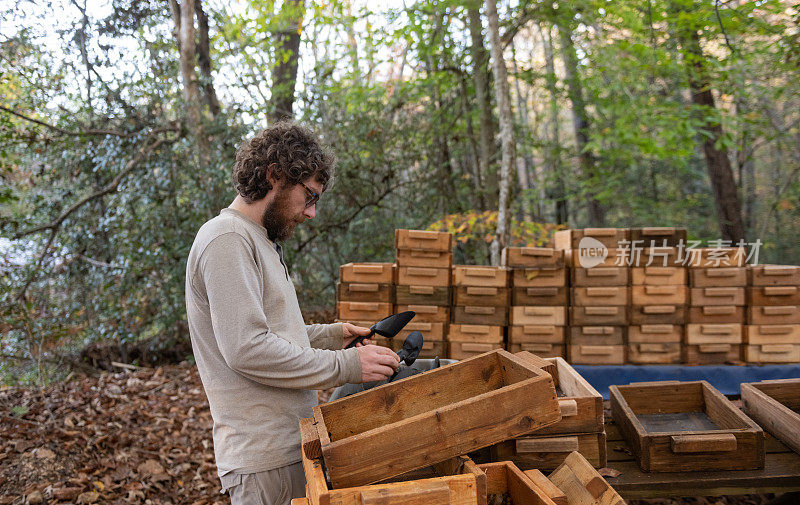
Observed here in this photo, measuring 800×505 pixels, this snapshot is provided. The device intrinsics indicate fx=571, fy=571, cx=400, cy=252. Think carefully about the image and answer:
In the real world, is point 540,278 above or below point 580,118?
below

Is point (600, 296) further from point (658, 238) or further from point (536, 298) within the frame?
point (658, 238)

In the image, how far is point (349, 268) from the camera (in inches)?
201

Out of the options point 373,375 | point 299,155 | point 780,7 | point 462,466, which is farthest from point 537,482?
point 780,7

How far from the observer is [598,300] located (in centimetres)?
518

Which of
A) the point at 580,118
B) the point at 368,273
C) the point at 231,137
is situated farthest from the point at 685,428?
the point at 580,118

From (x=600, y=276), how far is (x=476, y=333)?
123cm

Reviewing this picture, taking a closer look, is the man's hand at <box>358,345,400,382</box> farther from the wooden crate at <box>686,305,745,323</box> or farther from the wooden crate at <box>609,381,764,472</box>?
the wooden crate at <box>686,305,745,323</box>

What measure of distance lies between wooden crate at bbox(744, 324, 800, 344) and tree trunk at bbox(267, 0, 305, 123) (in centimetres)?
718

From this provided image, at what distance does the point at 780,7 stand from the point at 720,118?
1.66m

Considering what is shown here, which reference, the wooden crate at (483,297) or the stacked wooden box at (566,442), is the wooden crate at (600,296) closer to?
the wooden crate at (483,297)

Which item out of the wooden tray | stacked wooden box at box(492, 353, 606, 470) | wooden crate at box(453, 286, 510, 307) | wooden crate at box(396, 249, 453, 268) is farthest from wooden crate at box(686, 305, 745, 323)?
the wooden tray

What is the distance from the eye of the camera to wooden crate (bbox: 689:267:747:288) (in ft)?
17.0

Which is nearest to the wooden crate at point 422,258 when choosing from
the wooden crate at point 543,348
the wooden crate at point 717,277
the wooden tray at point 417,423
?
the wooden crate at point 543,348

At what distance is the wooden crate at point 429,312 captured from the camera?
5172 mm
